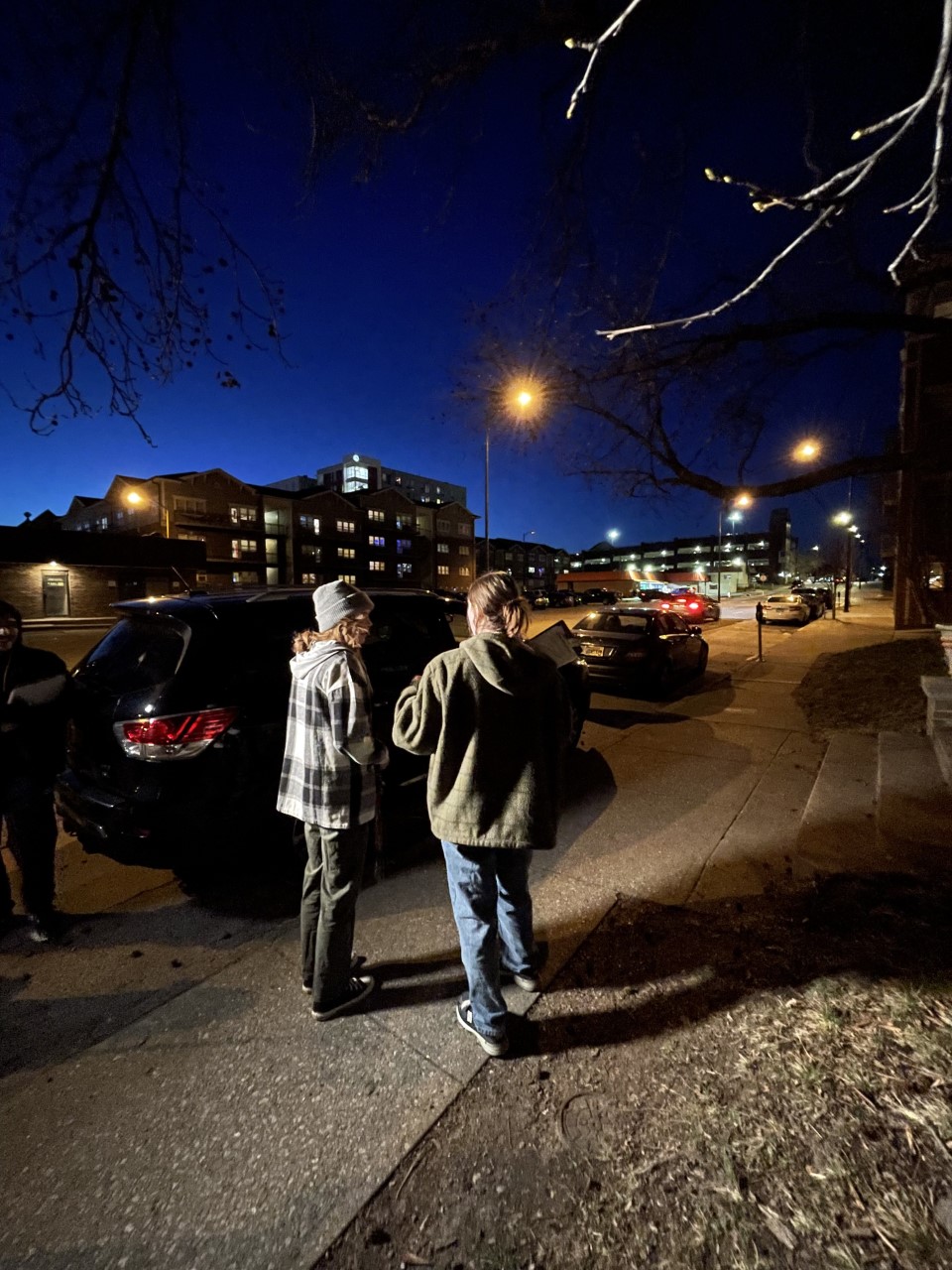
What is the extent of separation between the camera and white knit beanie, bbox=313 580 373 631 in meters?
2.51

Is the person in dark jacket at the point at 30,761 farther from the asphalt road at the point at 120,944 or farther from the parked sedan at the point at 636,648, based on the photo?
the parked sedan at the point at 636,648

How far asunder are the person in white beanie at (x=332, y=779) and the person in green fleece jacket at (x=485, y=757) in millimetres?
264

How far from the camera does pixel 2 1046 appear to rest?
7.76 feet

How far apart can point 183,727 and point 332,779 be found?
45.3 inches

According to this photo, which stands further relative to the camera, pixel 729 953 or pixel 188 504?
pixel 188 504

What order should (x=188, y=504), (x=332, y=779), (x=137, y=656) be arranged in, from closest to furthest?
(x=332, y=779), (x=137, y=656), (x=188, y=504)

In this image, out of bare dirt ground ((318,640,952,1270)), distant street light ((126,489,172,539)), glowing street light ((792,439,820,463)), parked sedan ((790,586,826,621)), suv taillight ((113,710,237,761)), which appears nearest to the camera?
bare dirt ground ((318,640,952,1270))

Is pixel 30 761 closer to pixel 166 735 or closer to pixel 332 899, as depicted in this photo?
pixel 166 735

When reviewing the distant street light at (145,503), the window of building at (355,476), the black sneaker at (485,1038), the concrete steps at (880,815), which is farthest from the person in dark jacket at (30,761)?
the window of building at (355,476)

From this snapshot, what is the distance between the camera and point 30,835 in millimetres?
3176

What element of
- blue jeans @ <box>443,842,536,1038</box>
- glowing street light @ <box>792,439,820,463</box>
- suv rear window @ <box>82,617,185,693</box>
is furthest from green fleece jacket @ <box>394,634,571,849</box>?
glowing street light @ <box>792,439,820,463</box>

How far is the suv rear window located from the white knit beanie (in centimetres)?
118

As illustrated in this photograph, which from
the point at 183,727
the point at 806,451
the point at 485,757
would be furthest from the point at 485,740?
the point at 806,451

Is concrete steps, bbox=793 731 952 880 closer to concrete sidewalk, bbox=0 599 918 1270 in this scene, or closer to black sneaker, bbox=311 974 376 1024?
concrete sidewalk, bbox=0 599 918 1270
